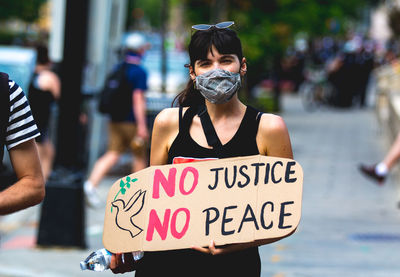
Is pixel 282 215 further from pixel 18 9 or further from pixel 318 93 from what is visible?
pixel 18 9

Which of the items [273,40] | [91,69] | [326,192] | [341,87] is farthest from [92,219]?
[341,87]

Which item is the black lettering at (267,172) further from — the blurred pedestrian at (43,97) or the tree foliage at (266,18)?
the tree foliage at (266,18)

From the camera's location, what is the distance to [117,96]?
Answer: 32.5ft

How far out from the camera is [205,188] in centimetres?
342

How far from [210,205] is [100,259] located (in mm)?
480

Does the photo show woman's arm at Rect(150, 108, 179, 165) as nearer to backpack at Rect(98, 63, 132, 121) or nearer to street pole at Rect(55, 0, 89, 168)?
street pole at Rect(55, 0, 89, 168)

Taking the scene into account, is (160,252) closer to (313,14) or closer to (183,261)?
(183,261)

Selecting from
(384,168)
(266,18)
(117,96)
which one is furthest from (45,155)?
(266,18)

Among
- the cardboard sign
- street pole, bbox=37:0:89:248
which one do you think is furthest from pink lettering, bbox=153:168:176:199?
street pole, bbox=37:0:89:248

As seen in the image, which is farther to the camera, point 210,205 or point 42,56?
point 42,56

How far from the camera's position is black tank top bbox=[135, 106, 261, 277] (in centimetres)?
343

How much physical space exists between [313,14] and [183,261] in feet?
53.0

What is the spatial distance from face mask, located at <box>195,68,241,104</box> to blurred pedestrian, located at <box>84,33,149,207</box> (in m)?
6.21

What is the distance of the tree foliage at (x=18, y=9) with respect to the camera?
1174 inches
